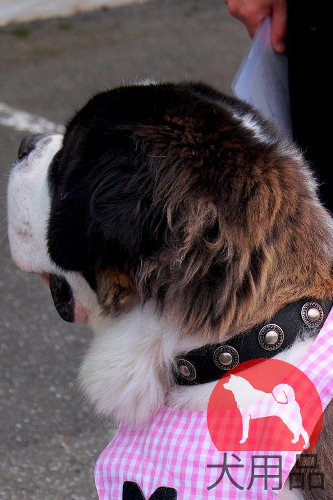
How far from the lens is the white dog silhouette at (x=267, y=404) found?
5.51 ft

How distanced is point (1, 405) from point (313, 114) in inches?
66.0

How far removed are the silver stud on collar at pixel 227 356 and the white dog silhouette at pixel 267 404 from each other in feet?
0.09

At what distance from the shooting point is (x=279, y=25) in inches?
105

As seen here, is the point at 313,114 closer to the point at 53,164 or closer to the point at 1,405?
the point at 53,164

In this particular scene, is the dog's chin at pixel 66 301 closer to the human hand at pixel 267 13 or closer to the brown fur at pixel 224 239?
the brown fur at pixel 224 239

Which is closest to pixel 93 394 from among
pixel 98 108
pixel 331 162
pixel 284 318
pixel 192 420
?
pixel 192 420

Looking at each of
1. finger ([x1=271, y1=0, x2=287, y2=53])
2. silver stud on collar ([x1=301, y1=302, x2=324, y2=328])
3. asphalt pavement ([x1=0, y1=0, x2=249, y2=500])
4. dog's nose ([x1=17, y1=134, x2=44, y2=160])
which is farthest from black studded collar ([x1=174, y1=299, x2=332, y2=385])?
finger ([x1=271, y1=0, x2=287, y2=53])

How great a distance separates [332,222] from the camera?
1854mm

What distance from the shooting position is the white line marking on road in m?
5.21

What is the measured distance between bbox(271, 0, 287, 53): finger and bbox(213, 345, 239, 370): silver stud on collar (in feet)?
4.57

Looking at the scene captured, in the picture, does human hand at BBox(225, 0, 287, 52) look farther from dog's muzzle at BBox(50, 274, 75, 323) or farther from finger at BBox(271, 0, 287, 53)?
dog's muzzle at BBox(50, 274, 75, 323)

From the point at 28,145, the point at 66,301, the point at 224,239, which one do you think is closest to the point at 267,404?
the point at 224,239

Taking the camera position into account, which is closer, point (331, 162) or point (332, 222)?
point (332, 222)

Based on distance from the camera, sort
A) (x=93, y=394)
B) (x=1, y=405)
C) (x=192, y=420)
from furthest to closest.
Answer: (x=1, y=405) → (x=93, y=394) → (x=192, y=420)
